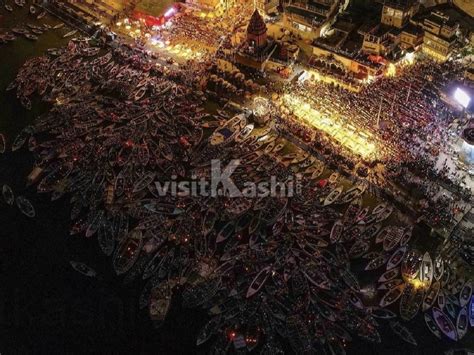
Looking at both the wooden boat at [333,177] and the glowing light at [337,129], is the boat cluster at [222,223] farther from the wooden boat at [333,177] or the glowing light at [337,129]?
the glowing light at [337,129]

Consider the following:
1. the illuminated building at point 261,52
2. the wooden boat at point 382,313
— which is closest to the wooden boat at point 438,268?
the wooden boat at point 382,313

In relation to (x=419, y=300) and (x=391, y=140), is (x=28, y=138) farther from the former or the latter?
(x=419, y=300)

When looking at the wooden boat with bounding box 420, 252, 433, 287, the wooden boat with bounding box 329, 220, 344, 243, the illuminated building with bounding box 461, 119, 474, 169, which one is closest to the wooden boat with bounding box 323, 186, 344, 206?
the wooden boat with bounding box 329, 220, 344, 243

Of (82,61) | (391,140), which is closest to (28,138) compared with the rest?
(82,61)

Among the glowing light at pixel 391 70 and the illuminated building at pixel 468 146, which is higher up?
the glowing light at pixel 391 70

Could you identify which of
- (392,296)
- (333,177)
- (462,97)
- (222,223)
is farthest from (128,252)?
(462,97)

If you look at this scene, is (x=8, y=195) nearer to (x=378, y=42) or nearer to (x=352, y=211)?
(x=352, y=211)

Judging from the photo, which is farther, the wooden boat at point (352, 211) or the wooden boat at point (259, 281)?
the wooden boat at point (352, 211)
